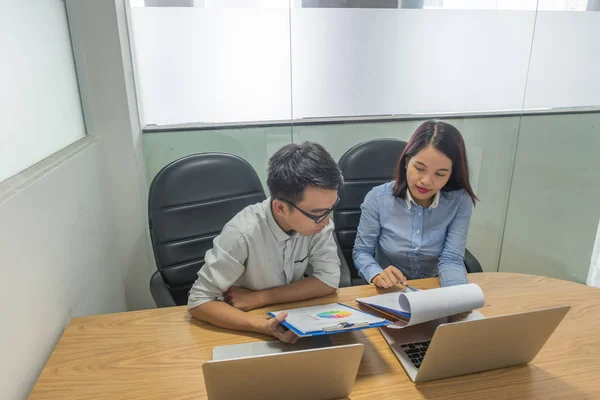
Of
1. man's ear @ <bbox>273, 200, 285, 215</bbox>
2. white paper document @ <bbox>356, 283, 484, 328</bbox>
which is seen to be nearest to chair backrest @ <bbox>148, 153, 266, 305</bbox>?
man's ear @ <bbox>273, 200, 285, 215</bbox>

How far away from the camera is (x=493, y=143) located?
2.36 metres

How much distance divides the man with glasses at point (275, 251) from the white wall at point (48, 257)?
0.37m

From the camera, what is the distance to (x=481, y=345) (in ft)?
2.80

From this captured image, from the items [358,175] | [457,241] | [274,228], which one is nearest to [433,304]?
[274,228]

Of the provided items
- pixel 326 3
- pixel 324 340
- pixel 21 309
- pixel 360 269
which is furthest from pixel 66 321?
pixel 326 3

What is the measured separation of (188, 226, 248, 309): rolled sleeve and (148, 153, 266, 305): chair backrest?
364mm

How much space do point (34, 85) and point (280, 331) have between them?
1018 millimetres

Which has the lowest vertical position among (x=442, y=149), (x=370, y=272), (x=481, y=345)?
(x=370, y=272)

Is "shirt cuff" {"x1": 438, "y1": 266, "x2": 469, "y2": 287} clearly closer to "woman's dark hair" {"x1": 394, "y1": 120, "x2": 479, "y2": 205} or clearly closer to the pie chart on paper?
"woman's dark hair" {"x1": 394, "y1": 120, "x2": 479, "y2": 205}

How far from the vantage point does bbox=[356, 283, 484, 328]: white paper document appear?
93 centimetres

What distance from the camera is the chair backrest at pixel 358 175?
173 cm

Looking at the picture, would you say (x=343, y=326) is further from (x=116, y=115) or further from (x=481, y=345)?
(x=116, y=115)

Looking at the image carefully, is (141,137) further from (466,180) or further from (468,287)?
(468,287)

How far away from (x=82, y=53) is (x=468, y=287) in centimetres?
164
